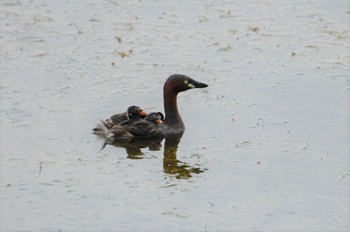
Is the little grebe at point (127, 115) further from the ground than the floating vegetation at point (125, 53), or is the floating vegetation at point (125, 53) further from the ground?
the floating vegetation at point (125, 53)

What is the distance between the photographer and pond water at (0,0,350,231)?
12.3 meters

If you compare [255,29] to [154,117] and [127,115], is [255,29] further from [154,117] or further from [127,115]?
[127,115]

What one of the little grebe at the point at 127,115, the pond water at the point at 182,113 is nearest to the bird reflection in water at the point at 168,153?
the pond water at the point at 182,113

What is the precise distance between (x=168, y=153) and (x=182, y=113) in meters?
1.70

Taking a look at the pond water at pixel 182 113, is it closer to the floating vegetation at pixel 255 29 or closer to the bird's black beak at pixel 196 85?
the floating vegetation at pixel 255 29

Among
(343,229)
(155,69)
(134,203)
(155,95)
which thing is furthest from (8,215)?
(155,69)

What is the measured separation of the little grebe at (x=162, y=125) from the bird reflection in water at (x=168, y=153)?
10 centimetres

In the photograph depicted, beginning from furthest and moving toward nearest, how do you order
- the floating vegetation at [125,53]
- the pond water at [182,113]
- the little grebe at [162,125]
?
the floating vegetation at [125,53] → the little grebe at [162,125] → the pond water at [182,113]

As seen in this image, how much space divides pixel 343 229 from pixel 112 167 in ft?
12.1

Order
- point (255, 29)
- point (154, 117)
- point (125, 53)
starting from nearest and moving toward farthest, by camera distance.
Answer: point (154, 117), point (125, 53), point (255, 29)

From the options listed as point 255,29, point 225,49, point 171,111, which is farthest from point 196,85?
point 255,29

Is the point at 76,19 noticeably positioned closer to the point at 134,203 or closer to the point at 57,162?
the point at 57,162

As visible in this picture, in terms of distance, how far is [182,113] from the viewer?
16.4 meters

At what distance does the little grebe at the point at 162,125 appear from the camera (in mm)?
15297
